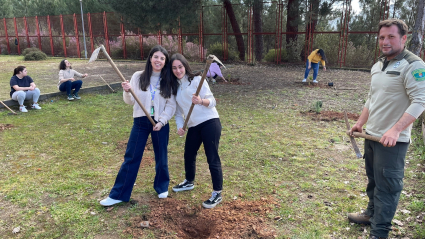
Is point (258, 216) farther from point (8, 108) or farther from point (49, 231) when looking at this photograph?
point (8, 108)

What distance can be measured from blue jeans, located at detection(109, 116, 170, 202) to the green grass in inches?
9.0

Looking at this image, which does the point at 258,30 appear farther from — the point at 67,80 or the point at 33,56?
the point at 33,56

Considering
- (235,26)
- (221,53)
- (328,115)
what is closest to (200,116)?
(328,115)

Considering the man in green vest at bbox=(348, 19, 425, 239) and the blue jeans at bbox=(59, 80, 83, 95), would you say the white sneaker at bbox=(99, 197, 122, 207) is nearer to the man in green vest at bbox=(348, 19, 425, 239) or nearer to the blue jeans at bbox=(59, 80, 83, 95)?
the man in green vest at bbox=(348, 19, 425, 239)

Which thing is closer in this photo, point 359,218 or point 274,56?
point 359,218

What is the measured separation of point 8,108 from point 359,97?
9983mm

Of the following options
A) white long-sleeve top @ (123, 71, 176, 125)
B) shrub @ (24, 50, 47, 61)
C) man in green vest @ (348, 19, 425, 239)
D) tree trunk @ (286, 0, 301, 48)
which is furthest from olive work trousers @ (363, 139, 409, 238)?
shrub @ (24, 50, 47, 61)

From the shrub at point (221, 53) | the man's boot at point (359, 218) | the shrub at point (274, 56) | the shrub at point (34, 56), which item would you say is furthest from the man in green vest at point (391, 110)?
the shrub at point (34, 56)

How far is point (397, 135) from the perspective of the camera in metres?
2.36

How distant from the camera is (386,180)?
258cm

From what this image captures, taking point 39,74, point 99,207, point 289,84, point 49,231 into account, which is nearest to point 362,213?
point 99,207

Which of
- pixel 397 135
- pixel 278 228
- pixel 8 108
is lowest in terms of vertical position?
pixel 278 228

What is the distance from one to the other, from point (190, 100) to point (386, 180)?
2062mm

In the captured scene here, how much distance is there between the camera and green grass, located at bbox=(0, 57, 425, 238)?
321 centimetres
